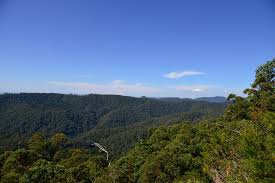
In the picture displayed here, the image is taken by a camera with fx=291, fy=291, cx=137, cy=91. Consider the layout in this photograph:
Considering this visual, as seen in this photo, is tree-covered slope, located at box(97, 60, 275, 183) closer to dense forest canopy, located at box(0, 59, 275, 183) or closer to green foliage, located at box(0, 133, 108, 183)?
dense forest canopy, located at box(0, 59, 275, 183)

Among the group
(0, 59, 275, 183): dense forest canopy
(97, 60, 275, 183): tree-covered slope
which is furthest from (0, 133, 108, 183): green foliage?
(97, 60, 275, 183): tree-covered slope

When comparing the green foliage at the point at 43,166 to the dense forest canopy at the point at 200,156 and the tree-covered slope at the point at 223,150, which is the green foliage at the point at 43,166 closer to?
the dense forest canopy at the point at 200,156

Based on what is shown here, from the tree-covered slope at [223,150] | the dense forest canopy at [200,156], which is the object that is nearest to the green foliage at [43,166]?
the dense forest canopy at [200,156]

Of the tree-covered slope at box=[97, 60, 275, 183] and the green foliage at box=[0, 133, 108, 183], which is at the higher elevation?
the tree-covered slope at box=[97, 60, 275, 183]

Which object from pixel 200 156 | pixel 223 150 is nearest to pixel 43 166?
pixel 200 156

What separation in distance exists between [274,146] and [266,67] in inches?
1142

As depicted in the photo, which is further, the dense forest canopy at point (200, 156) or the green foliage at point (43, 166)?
the green foliage at point (43, 166)

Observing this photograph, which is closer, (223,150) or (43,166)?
(223,150)

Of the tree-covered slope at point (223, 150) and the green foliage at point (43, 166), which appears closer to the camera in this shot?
the tree-covered slope at point (223, 150)

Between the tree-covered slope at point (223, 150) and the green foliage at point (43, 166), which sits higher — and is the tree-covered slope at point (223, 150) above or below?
above

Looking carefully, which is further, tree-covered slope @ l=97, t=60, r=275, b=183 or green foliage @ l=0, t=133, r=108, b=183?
green foliage @ l=0, t=133, r=108, b=183

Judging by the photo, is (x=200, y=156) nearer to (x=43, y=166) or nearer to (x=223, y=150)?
(x=43, y=166)

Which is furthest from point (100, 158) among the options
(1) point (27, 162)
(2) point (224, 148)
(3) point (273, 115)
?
(3) point (273, 115)

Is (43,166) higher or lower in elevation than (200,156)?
lower
